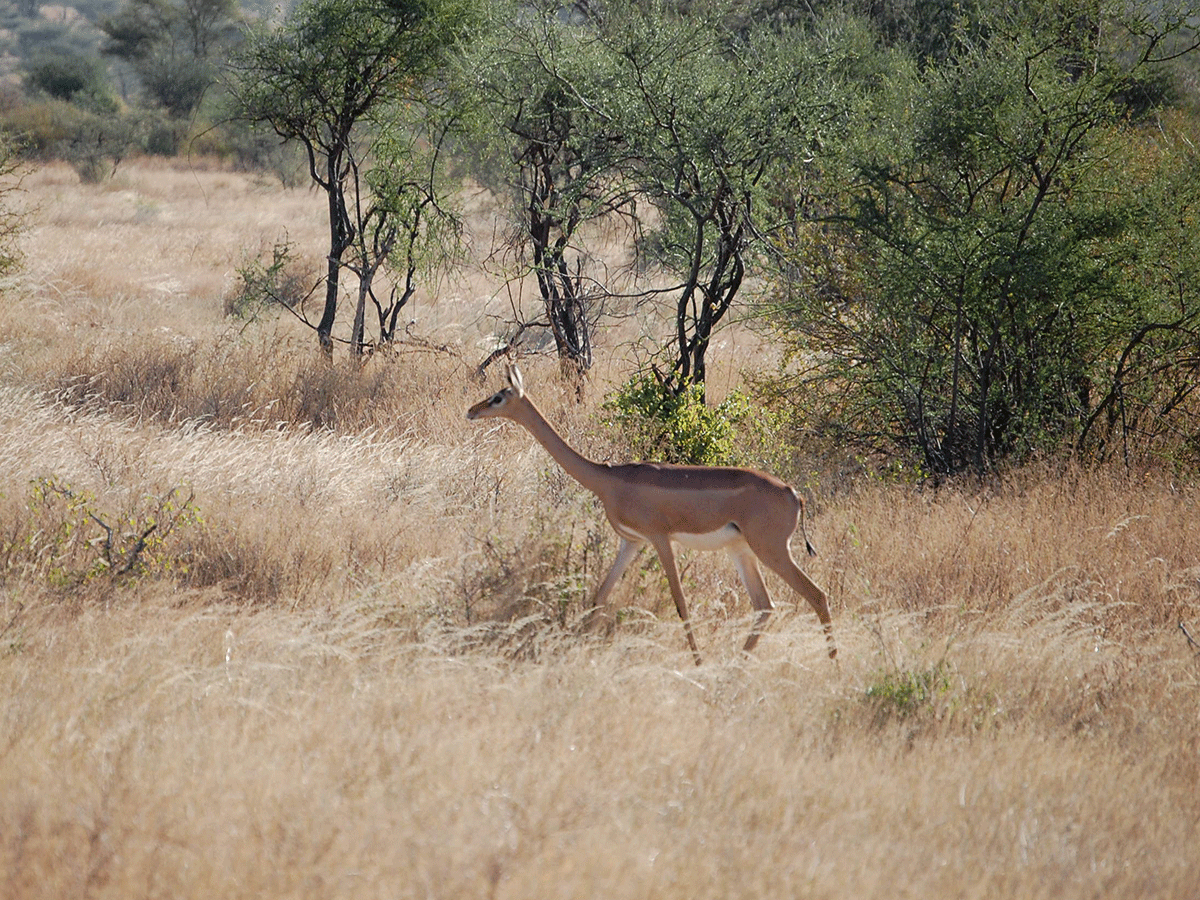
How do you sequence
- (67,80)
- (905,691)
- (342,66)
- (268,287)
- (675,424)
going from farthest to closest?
(67,80), (268,287), (342,66), (675,424), (905,691)

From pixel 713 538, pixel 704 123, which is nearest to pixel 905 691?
pixel 713 538

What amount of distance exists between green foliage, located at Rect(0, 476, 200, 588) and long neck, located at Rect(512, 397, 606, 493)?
6.91 ft

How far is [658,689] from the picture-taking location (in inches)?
188

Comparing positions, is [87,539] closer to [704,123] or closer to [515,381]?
[515,381]

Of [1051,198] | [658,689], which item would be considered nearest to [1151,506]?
[1051,198]

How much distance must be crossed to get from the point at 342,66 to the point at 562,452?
326 inches

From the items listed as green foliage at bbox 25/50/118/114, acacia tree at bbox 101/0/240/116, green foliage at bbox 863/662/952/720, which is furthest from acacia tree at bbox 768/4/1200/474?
acacia tree at bbox 101/0/240/116

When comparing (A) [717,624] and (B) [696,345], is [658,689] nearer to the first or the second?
(A) [717,624]

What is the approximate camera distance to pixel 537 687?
4.64 meters

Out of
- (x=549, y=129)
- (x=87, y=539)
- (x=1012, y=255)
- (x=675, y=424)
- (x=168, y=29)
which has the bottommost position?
(x=87, y=539)

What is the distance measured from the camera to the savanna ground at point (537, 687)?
3369 millimetres

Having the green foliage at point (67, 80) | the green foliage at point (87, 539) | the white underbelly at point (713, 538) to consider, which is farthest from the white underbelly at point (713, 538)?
the green foliage at point (67, 80)

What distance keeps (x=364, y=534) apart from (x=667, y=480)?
2.33 metres

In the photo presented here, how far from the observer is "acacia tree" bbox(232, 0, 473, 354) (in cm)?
1225
